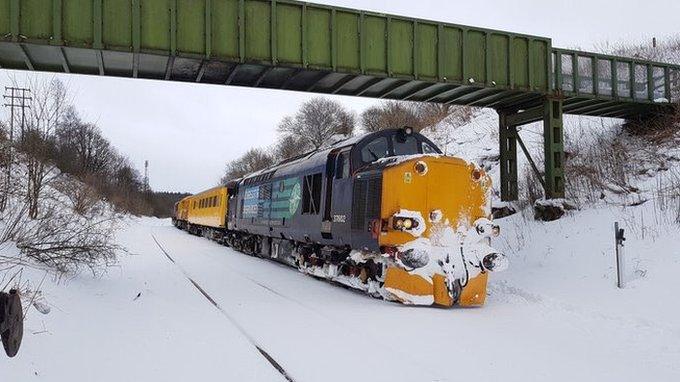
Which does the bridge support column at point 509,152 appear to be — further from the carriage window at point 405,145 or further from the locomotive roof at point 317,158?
the carriage window at point 405,145

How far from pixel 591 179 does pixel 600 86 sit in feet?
10.9

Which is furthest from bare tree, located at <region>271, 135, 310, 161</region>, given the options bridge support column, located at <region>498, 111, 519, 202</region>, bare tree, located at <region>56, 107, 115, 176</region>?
bridge support column, located at <region>498, 111, 519, 202</region>

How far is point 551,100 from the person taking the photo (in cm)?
1567

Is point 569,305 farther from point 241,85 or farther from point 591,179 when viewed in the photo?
point 241,85

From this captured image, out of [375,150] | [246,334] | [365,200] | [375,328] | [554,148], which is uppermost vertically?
[554,148]

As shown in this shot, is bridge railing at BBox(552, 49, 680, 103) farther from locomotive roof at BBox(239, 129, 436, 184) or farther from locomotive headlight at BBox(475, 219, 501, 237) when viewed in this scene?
locomotive headlight at BBox(475, 219, 501, 237)

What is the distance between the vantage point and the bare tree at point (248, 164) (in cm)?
9200

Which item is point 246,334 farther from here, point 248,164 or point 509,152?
point 248,164

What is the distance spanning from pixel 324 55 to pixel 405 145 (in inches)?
147

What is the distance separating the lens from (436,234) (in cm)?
936

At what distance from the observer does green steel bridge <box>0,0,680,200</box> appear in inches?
481

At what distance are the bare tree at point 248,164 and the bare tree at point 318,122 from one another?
13.9 meters

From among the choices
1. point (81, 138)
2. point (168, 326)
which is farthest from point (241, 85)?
point (81, 138)

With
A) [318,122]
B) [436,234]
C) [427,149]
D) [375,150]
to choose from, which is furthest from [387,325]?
[318,122]
